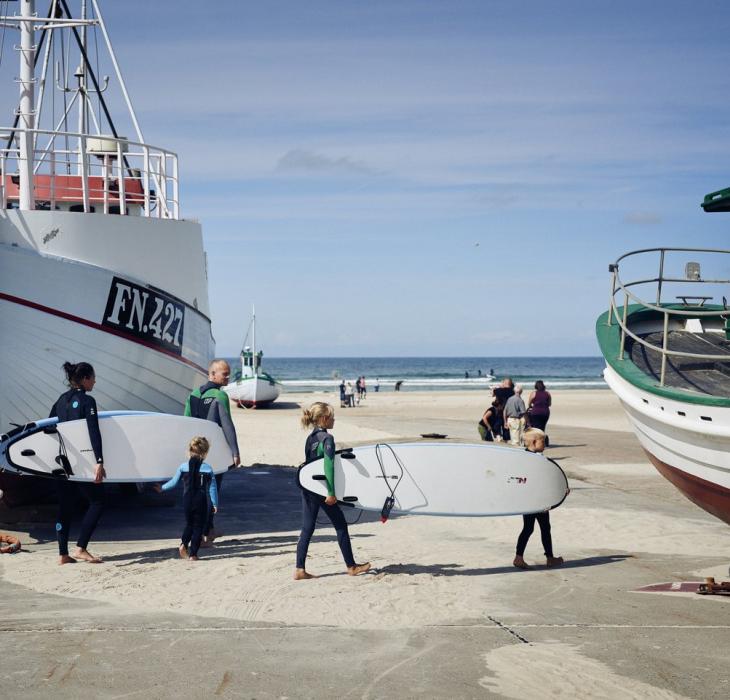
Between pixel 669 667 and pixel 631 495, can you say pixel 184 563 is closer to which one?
pixel 669 667

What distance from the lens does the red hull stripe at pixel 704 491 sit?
7855 millimetres

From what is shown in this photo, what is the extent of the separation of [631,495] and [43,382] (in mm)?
8384

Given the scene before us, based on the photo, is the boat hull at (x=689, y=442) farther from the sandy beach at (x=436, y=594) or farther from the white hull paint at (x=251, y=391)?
the white hull paint at (x=251, y=391)

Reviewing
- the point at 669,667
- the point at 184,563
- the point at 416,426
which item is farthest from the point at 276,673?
the point at 416,426

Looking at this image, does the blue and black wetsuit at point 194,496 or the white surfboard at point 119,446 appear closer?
the blue and black wetsuit at point 194,496

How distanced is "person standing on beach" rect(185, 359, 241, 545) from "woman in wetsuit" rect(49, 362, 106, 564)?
4.08 feet

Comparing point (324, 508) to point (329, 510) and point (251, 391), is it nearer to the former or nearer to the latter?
point (329, 510)

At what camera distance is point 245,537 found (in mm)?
10164

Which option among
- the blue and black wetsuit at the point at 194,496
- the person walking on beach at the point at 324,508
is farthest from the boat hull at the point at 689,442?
the blue and black wetsuit at the point at 194,496

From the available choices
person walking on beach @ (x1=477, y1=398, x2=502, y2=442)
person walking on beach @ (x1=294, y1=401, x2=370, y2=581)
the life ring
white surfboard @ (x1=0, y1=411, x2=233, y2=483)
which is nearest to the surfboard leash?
person walking on beach @ (x1=294, y1=401, x2=370, y2=581)

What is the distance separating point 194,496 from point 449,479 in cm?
249

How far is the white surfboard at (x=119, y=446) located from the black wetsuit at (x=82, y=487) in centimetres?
11

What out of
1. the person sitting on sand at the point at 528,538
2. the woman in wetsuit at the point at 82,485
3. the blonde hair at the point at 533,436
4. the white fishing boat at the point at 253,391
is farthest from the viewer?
the white fishing boat at the point at 253,391

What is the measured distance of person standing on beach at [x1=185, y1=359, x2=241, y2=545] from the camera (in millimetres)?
9703
